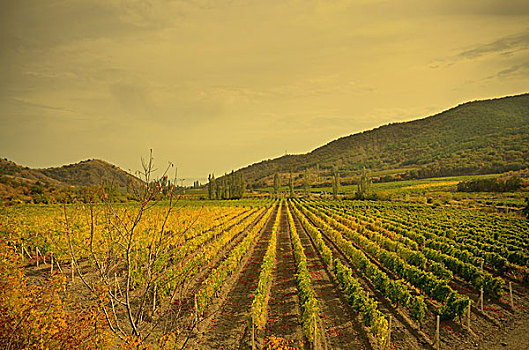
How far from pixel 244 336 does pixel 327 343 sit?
10.0 ft

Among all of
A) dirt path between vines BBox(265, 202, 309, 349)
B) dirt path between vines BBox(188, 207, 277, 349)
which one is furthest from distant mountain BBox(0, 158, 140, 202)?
dirt path between vines BBox(265, 202, 309, 349)

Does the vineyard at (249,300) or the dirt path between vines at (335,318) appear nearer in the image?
the vineyard at (249,300)

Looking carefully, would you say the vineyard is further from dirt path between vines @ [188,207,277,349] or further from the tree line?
the tree line

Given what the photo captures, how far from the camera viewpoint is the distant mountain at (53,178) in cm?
609

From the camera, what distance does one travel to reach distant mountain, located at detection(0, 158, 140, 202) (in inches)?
240


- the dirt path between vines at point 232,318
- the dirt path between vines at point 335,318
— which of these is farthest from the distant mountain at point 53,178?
the dirt path between vines at point 335,318

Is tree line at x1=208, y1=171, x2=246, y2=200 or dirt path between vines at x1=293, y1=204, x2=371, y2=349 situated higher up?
tree line at x1=208, y1=171, x2=246, y2=200

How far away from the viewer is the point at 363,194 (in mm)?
86375

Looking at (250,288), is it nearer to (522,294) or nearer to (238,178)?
(522,294)

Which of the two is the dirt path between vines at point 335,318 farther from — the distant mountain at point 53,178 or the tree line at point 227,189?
the tree line at point 227,189

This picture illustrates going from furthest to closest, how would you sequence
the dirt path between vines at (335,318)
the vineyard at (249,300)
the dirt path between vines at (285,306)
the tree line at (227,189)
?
the tree line at (227,189) → the dirt path between vines at (285,306) → the dirt path between vines at (335,318) → the vineyard at (249,300)

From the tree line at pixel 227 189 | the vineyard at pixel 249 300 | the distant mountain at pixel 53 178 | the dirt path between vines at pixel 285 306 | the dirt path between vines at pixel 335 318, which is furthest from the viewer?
the tree line at pixel 227 189

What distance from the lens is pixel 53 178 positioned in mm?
123438

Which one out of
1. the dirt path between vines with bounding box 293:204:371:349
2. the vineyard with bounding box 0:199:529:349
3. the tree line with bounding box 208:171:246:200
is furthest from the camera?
the tree line with bounding box 208:171:246:200
